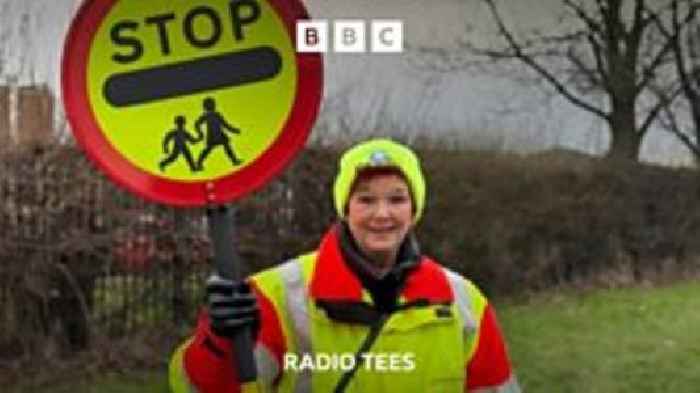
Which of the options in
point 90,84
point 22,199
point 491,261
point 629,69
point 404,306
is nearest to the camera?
point 90,84

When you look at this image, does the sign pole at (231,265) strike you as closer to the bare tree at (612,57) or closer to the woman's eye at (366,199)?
the woman's eye at (366,199)

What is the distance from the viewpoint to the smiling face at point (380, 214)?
351cm

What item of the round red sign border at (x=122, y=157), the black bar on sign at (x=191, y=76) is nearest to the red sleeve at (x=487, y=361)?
the round red sign border at (x=122, y=157)

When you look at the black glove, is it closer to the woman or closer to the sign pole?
the sign pole

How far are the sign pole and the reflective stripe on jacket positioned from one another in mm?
210

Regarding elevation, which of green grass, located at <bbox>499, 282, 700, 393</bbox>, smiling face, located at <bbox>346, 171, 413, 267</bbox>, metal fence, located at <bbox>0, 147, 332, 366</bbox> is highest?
smiling face, located at <bbox>346, 171, 413, 267</bbox>

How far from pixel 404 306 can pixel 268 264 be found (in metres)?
8.87

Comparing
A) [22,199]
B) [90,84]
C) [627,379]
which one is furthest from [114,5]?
[627,379]

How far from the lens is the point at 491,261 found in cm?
1622

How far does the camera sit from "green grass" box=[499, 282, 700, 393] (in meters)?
11.4

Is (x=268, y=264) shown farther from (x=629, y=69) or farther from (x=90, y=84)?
(x=629, y=69)

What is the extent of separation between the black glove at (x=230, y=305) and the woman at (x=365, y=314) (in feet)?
0.66

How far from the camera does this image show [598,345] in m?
13.2

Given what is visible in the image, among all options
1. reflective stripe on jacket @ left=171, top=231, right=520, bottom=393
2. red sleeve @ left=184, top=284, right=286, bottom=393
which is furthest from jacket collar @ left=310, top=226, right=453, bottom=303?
red sleeve @ left=184, top=284, right=286, bottom=393
